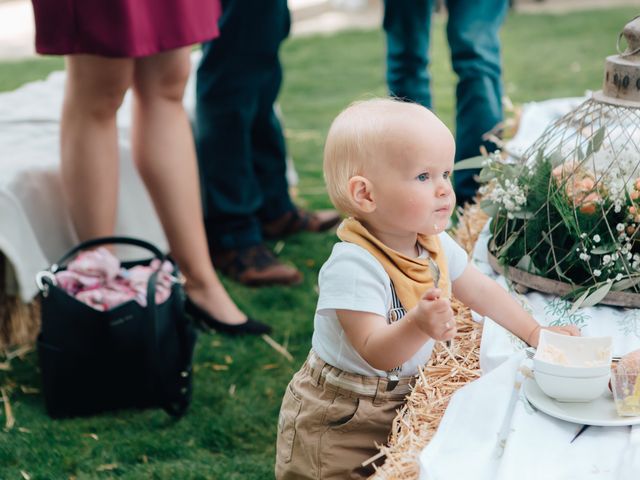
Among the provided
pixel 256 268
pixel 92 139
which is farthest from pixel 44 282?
pixel 256 268

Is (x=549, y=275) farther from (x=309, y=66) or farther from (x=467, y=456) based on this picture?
(x=309, y=66)

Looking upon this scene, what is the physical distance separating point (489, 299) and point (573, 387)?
34cm

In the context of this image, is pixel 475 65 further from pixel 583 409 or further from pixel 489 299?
pixel 583 409

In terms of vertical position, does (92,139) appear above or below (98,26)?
below

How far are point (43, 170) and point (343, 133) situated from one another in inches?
49.2

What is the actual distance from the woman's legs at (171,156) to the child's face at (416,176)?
39.3 inches

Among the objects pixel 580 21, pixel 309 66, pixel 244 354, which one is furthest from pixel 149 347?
pixel 580 21

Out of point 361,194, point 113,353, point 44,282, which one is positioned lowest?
point 113,353

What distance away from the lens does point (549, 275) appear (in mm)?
1647

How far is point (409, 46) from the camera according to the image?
2.83m

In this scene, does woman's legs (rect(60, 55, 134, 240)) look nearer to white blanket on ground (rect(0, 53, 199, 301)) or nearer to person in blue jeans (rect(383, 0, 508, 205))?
white blanket on ground (rect(0, 53, 199, 301))

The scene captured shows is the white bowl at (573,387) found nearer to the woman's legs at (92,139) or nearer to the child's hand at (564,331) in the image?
the child's hand at (564,331)

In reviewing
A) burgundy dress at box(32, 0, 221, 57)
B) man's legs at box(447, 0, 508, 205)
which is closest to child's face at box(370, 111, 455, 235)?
burgundy dress at box(32, 0, 221, 57)

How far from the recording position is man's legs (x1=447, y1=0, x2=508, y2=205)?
257cm
